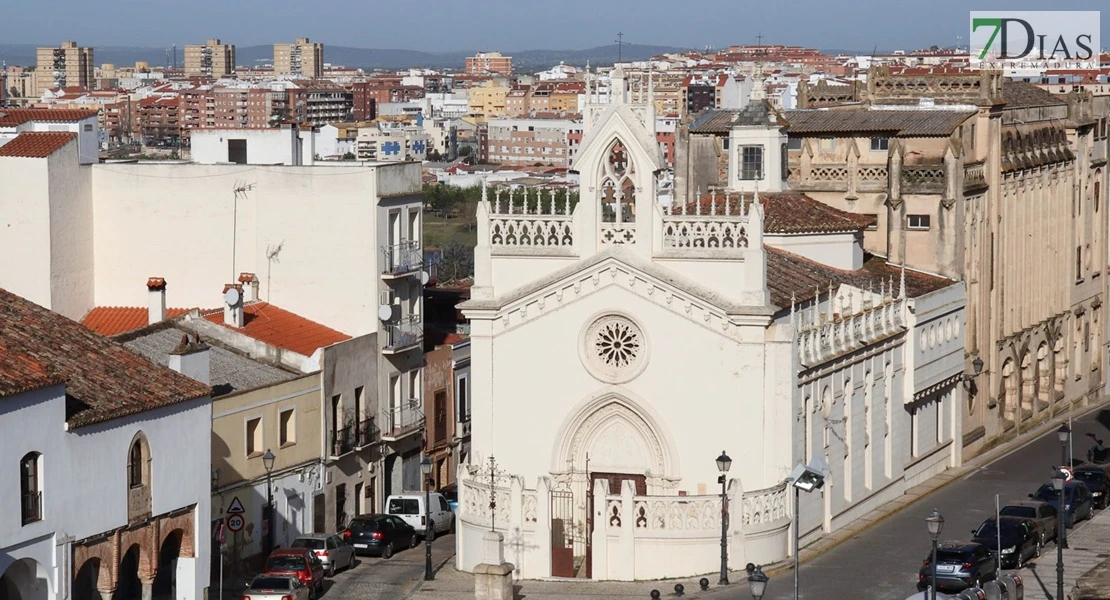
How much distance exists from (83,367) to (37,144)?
19.3 meters

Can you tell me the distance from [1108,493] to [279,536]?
68.3ft

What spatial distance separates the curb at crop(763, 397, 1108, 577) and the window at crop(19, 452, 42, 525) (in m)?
15.4

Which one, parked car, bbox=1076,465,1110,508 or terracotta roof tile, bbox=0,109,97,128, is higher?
terracotta roof tile, bbox=0,109,97,128

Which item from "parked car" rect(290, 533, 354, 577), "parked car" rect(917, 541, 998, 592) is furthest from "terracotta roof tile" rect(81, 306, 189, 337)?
"parked car" rect(917, 541, 998, 592)

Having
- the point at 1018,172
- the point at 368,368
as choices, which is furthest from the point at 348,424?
the point at 1018,172

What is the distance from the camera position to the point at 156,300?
5547cm

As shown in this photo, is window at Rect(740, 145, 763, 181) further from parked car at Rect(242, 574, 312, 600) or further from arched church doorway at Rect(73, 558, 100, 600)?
arched church doorway at Rect(73, 558, 100, 600)

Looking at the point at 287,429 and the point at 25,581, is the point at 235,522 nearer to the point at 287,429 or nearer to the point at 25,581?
the point at 25,581

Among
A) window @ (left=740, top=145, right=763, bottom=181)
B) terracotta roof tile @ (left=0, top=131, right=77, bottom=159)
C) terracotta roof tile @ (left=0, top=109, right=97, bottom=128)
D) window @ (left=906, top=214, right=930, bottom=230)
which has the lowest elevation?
window @ (left=906, top=214, right=930, bottom=230)

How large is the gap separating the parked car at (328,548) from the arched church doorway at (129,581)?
3.54 meters

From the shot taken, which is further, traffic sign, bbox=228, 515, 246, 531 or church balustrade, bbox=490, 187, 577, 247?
church balustrade, bbox=490, 187, 577, 247

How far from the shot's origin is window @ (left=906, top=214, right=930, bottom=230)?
6197cm

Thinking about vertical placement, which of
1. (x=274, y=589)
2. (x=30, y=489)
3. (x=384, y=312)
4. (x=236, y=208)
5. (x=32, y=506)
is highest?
(x=236, y=208)

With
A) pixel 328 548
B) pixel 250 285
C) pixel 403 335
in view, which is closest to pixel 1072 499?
pixel 328 548
